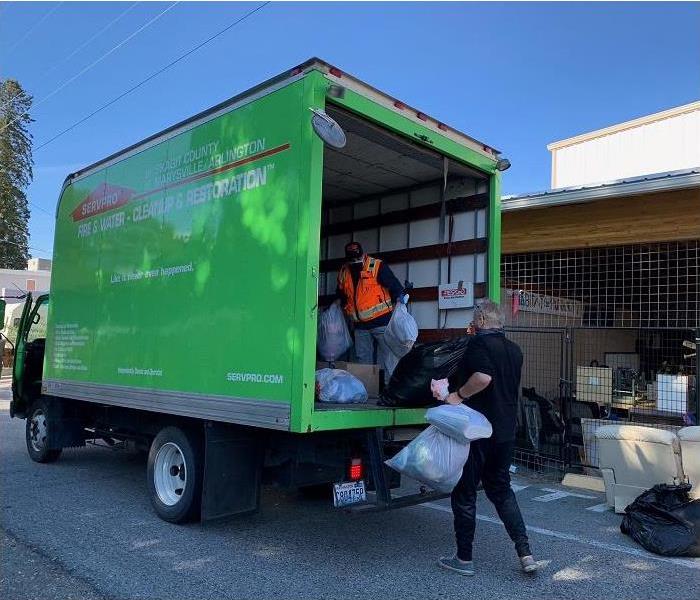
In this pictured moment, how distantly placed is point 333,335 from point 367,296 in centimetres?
51

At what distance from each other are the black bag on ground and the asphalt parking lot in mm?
103

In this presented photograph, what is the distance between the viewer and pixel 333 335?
19.4 feet

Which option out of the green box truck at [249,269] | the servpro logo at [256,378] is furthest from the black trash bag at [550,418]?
the servpro logo at [256,378]

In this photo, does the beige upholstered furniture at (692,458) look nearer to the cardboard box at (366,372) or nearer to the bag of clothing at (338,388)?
the cardboard box at (366,372)

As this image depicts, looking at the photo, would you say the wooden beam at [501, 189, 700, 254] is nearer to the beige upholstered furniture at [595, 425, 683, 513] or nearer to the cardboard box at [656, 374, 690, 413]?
the cardboard box at [656, 374, 690, 413]

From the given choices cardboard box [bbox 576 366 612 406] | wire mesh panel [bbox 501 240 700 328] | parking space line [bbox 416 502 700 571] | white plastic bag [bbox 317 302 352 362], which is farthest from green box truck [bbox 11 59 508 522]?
cardboard box [bbox 576 366 612 406]

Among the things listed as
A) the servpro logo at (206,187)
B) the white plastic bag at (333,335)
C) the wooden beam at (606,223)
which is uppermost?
the wooden beam at (606,223)

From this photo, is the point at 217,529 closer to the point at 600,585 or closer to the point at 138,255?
the point at 138,255

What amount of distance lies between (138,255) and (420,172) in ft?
8.97

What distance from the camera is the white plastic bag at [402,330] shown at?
203 inches

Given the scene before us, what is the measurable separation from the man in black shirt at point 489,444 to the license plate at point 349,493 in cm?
63

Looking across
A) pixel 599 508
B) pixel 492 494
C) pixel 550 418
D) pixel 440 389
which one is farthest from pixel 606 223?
pixel 492 494

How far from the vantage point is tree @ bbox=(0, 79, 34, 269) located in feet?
107

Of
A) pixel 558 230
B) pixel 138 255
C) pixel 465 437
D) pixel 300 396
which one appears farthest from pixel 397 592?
pixel 558 230
